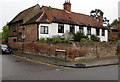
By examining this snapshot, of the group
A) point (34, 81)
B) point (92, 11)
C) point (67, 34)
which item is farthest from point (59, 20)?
point (92, 11)

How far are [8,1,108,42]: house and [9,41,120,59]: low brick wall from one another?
3.43 meters

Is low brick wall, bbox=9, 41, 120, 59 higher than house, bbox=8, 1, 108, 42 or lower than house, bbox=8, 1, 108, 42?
lower

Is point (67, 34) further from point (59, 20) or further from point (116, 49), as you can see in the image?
point (116, 49)

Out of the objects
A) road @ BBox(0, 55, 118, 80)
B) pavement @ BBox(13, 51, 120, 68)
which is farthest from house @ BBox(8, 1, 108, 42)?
road @ BBox(0, 55, 118, 80)

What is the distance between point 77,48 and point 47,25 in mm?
9750

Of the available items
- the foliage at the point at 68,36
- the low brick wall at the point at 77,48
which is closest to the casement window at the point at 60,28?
the foliage at the point at 68,36

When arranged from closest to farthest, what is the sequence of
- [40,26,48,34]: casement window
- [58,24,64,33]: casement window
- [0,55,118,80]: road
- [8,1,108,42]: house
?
[0,55,118,80]: road, [40,26,48,34]: casement window, [8,1,108,42]: house, [58,24,64,33]: casement window

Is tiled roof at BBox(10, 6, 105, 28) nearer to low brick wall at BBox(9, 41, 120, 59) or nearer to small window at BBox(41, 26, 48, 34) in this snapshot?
small window at BBox(41, 26, 48, 34)

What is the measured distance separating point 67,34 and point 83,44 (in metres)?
8.20

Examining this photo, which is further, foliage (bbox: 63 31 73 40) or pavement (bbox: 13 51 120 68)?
foliage (bbox: 63 31 73 40)

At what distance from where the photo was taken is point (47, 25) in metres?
24.5

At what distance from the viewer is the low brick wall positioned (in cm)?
1622

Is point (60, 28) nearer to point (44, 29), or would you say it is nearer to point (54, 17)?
point (54, 17)

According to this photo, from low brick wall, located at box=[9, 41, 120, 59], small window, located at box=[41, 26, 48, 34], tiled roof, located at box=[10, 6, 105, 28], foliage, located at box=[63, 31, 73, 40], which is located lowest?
low brick wall, located at box=[9, 41, 120, 59]
